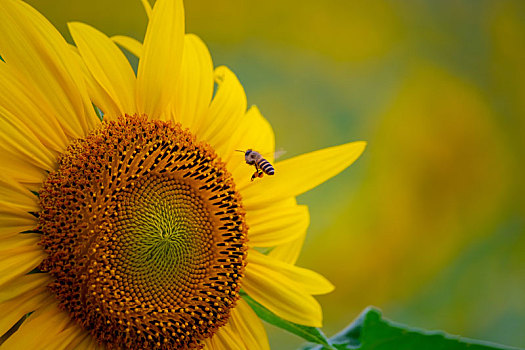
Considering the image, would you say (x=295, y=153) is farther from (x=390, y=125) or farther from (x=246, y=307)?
(x=246, y=307)

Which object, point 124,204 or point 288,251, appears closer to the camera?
point 124,204

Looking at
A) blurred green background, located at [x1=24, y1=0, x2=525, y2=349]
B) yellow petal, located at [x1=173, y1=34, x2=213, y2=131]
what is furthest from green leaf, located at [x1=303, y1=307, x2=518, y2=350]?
blurred green background, located at [x1=24, y1=0, x2=525, y2=349]

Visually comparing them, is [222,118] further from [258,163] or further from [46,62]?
[46,62]

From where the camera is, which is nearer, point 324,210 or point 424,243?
point 324,210

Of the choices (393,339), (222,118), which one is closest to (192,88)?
→ (222,118)

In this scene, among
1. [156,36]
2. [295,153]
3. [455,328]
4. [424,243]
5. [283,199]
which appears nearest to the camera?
[156,36]

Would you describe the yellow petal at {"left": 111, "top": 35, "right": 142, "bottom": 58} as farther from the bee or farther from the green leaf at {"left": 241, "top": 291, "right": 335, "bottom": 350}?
the green leaf at {"left": 241, "top": 291, "right": 335, "bottom": 350}

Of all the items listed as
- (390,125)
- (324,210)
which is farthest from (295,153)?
(390,125)
